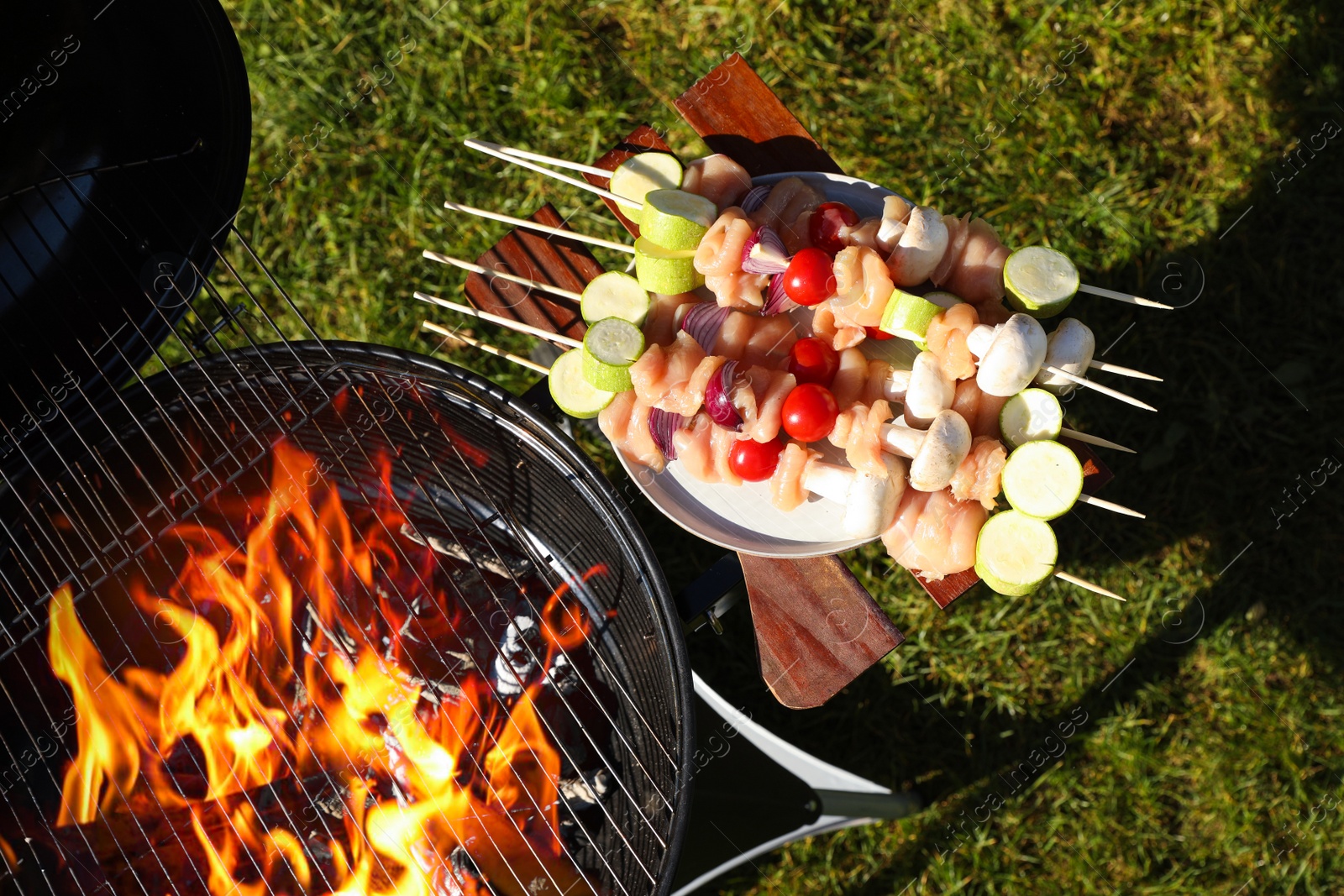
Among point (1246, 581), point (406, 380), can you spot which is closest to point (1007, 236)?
point (1246, 581)

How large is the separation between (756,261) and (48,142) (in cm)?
228

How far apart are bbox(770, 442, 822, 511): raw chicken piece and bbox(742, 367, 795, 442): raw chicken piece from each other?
8 centimetres

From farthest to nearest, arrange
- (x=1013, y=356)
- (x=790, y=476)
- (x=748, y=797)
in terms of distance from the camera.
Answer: (x=748, y=797), (x=790, y=476), (x=1013, y=356)

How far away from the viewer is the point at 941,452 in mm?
2773

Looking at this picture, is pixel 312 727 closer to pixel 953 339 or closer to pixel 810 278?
pixel 810 278

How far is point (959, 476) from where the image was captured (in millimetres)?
2873

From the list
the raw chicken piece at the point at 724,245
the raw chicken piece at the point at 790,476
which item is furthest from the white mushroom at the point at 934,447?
the raw chicken piece at the point at 724,245

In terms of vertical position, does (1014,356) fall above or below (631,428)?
below

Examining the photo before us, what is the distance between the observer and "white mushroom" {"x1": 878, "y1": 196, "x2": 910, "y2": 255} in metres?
2.94

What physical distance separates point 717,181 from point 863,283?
0.66 meters

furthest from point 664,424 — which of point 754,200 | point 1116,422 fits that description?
point 1116,422

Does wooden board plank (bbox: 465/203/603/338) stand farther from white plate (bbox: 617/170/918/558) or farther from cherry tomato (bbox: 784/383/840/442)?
cherry tomato (bbox: 784/383/840/442)

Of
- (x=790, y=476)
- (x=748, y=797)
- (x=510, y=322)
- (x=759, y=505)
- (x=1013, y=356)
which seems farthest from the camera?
(x=748, y=797)

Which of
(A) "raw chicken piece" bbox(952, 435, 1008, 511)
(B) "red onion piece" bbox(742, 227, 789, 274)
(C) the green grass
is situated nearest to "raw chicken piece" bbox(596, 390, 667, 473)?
(B) "red onion piece" bbox(742, 227, 789, 274)
